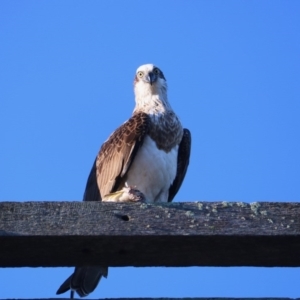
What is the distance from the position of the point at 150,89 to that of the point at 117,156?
4.91 ft

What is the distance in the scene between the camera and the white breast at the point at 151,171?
8062mm

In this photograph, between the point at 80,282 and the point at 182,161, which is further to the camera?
the point at 182,161

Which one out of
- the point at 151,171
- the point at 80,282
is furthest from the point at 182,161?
the point at 80,282

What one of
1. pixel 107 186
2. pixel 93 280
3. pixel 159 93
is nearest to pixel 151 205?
pixel 93 280

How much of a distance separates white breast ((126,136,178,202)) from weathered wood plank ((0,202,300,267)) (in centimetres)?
480

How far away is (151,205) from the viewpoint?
3.13 m

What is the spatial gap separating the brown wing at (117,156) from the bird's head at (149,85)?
75 centimetres

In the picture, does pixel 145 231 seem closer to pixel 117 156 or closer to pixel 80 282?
pixel 80 282

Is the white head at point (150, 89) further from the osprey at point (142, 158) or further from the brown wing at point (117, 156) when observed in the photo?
the brown wing at point (117, 156)

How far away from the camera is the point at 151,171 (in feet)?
26.4

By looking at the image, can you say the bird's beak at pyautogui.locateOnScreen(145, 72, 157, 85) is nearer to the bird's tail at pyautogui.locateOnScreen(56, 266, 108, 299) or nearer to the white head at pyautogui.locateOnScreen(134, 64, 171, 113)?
the white head at pyautogui.locateOnScreen(134, 64, 171, 113)

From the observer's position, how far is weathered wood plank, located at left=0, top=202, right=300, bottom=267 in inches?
118

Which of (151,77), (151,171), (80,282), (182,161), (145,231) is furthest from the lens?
(151,77)

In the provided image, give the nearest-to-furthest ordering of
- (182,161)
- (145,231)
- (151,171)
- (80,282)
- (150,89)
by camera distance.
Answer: (145,231), (80,282), (151,171), (182,161), (150,89)
